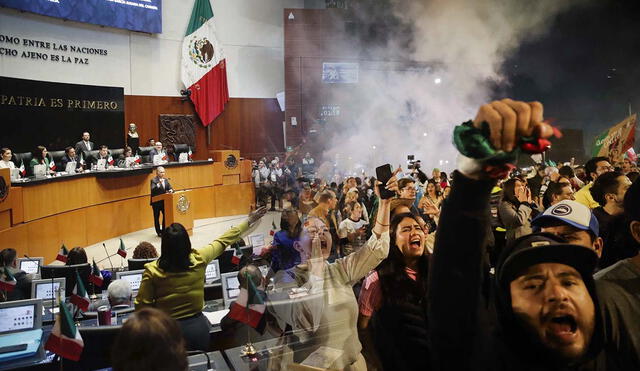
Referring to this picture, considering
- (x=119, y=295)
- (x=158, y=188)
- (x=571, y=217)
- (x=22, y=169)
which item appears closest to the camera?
(x=571, y=217)

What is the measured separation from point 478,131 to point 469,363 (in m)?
0.44

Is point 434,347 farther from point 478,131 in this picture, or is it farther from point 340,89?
point 340,89

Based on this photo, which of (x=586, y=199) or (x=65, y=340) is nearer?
(x=65, y=340)

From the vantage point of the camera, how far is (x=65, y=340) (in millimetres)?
2133

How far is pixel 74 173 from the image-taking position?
8.55m

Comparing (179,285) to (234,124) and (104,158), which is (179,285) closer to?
(104,158)

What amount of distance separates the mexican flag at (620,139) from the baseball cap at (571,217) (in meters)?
4.44

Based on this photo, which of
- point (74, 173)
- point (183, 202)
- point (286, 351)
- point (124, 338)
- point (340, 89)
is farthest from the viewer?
point (340, 89)

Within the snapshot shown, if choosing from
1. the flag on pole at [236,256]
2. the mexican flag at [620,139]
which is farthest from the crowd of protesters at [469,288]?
the mexican flag at [620,139]

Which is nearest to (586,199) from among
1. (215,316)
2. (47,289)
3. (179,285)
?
(215,316)

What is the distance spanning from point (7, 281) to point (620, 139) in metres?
6.39

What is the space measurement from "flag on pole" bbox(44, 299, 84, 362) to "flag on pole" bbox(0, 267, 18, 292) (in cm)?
199

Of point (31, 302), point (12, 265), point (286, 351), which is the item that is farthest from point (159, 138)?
point (286, 351)

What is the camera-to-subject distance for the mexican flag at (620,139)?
18.2 ft
